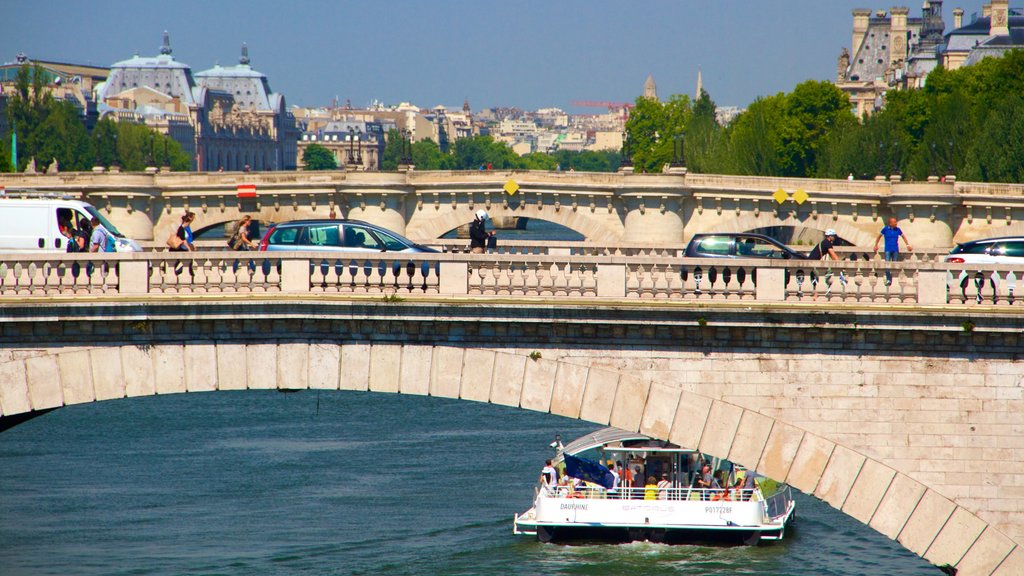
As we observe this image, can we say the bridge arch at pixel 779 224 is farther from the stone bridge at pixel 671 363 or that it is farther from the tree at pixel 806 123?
the tree at pixel 806 123

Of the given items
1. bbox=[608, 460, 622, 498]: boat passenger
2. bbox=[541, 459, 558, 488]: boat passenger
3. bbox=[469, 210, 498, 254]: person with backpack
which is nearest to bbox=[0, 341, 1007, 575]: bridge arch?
bbox=[469, 210, 498, 254]: person with backpack

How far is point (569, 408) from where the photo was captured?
17.4m

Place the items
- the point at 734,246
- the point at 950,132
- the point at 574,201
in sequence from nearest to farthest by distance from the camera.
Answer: the point at 734,246 → the point at 574,201 → the point at 950,132

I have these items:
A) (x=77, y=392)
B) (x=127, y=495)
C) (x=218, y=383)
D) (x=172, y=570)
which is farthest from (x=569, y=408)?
(x=127, y=495)

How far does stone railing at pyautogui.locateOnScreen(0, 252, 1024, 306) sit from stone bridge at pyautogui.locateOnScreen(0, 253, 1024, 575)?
38 mm

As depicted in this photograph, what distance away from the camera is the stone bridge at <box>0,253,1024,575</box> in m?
17.2

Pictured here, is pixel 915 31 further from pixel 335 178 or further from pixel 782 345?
pixel 782 345

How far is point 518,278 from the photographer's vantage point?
17766 millimetres

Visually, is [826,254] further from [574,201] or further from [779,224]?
[574,201]

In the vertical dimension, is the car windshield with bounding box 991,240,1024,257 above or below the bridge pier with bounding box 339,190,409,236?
above

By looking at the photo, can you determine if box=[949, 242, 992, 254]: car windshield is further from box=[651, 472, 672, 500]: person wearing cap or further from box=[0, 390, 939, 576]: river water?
box=[651, 472, 672, 500]: person wearing cap

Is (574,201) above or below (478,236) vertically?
below

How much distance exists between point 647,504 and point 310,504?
7.79 meters

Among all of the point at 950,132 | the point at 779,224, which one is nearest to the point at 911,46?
the point at 950,132
